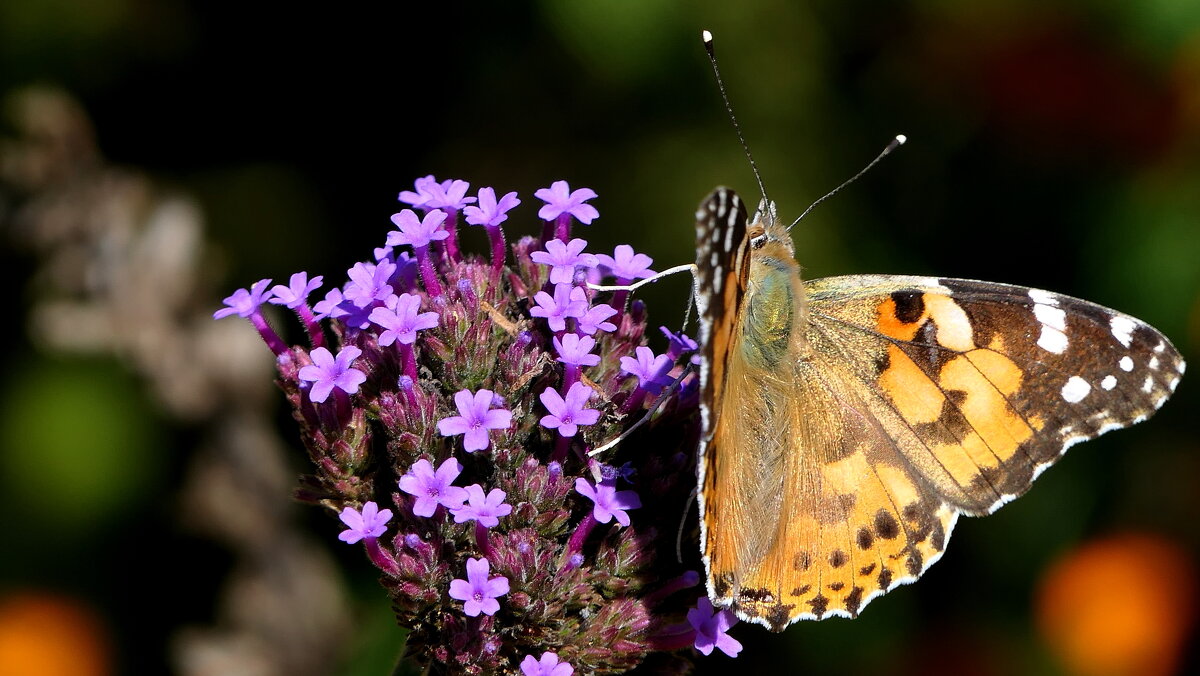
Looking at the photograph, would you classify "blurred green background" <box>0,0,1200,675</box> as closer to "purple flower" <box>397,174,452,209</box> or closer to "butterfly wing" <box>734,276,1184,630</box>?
"purple flower" <box>397,174,452,209</box>

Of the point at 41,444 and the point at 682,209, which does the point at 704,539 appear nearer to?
the point at 682,209

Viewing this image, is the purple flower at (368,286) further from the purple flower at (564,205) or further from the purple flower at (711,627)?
the purple flower at (711,627)

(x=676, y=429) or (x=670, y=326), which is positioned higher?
(x=676, y=429)

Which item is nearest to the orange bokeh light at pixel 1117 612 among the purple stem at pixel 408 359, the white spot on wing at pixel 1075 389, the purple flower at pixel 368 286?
the white spot on wing at pixel 1075 389

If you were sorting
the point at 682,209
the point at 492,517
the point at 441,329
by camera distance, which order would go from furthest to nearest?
the point at 682,209, the point at 441,329, the point at 492,517

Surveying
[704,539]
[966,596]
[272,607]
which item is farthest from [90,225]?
[966,596]
